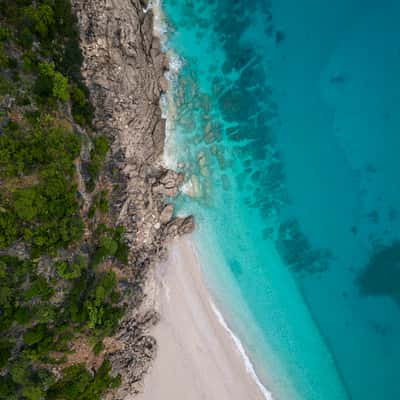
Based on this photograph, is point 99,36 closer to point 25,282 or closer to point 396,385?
point 25,282

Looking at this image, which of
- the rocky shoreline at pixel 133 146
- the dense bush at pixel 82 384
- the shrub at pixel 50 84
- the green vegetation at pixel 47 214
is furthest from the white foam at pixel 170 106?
the dense bush at pixel 82 384

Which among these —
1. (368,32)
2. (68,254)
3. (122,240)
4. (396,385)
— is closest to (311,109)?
(368,32)

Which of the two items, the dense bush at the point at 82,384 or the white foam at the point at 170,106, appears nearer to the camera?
the dense bush at the point at 82,384

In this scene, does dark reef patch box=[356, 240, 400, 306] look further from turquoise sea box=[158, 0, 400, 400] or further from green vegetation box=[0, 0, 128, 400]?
green vegetation box=[0, 0, 128, 400]

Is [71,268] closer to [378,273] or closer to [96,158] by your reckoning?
[96,158]

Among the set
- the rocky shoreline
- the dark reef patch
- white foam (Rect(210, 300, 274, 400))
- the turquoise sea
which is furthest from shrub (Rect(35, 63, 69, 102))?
the dark reef patch

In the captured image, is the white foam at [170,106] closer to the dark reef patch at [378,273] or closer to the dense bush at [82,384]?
the dense bush at [82,384]

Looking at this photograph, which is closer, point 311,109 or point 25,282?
point 25,282

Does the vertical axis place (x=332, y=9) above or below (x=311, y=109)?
above
